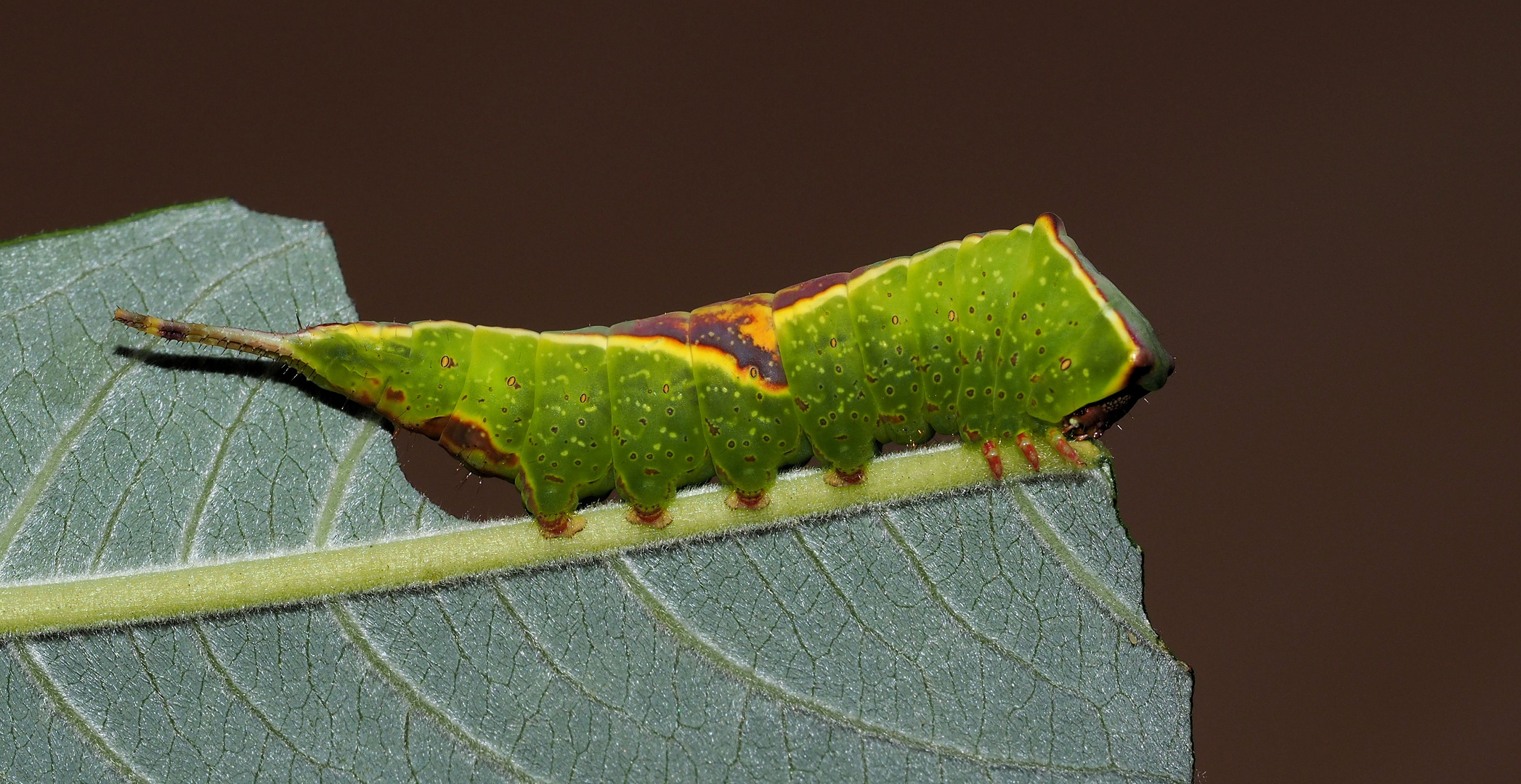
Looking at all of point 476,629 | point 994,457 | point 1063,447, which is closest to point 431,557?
point 476,629

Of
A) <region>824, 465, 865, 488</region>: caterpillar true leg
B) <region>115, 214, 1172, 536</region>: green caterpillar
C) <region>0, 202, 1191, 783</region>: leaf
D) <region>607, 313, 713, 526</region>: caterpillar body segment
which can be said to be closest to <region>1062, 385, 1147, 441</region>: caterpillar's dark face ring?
<region>115, 214, 1172, 536</region>: green caterpillar

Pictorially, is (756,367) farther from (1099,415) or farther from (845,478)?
(1099,415)

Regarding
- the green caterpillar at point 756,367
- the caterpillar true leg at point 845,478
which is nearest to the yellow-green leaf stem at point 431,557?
the caterpillar true leg at point 845,478

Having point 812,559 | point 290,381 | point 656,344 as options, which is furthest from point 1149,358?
point 290,381

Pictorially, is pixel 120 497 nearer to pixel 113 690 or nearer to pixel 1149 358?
pixel 113 690

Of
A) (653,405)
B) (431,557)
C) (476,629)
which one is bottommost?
(476,629)

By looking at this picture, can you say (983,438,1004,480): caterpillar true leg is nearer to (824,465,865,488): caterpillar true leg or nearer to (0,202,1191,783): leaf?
(0,202,1191,783): leaf

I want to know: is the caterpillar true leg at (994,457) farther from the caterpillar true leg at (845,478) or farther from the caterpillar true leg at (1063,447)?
the caterpillar true leg at (845,478)
